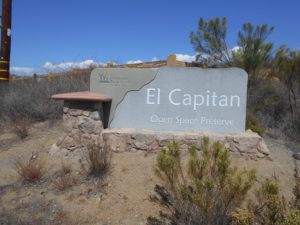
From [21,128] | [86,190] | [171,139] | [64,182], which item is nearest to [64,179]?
[64,182]

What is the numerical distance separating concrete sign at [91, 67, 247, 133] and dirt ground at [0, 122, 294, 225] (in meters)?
0.77

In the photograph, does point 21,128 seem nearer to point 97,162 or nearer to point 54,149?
point 54,149

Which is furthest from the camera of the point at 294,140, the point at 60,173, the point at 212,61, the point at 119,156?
the point at 212,61

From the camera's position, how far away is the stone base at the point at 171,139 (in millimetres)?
5895

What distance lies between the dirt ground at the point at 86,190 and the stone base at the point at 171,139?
5.9 inches

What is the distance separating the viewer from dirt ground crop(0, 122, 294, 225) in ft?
14.0

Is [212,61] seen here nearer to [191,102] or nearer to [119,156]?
[191,102]

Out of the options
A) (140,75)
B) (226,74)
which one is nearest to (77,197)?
(140,75)

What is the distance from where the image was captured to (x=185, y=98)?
6250 millimetres

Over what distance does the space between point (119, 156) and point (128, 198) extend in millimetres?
1353

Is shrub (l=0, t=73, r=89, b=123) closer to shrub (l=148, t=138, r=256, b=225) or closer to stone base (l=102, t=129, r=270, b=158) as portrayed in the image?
stone base (l=102, t=129, r=270, b=158)

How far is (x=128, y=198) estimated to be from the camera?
15.4 feet

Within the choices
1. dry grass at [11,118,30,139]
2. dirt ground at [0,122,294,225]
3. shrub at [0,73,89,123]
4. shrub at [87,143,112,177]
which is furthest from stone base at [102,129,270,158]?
shrub at [0,73,89,123]

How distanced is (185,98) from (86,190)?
2644mm
